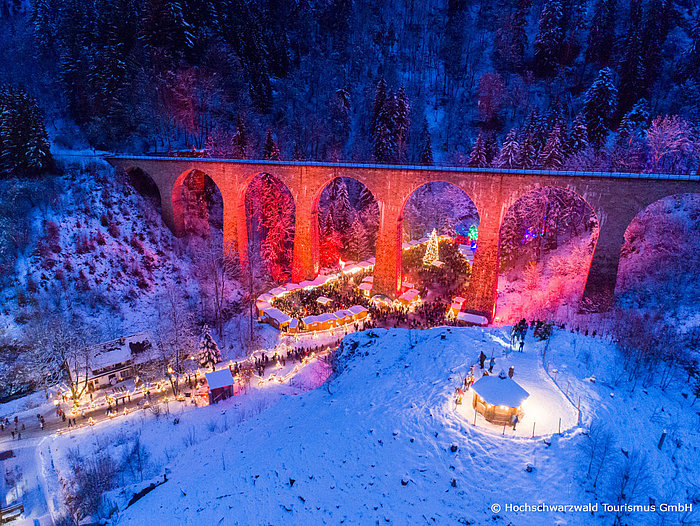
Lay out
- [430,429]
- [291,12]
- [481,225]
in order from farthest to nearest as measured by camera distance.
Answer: [291,12] → [481,225] → [430,429]

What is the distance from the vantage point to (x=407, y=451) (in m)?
12.7

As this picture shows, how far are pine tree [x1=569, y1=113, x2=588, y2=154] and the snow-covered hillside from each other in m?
26.8

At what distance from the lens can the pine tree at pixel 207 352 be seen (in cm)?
2322

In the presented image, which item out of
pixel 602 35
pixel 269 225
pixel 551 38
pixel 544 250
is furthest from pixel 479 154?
pixel 602 35

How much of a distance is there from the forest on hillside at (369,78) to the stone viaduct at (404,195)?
29.3 ft


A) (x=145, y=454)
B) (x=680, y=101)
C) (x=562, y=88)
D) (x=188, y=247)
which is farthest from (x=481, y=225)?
(x=562, y=88)

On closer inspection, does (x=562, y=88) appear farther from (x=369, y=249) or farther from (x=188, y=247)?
(x=188, y=247)

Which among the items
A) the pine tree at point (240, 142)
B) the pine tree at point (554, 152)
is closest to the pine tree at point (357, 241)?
the pine tree at point (240, 142)

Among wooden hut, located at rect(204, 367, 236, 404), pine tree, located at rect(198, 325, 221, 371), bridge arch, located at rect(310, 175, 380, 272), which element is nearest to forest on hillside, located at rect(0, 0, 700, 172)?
bridge arch, located at rect(310, 175, 380, 272)

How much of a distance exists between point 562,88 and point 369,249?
39.2 meters

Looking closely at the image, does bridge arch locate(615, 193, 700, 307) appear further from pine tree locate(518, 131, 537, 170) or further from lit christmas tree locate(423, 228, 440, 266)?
lit christmas tree locate(423, 228, 440, 266)

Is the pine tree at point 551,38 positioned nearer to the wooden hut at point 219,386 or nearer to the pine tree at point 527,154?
the pine tree at point 527,154

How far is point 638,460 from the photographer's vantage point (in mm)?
11344

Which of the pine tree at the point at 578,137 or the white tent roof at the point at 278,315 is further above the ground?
the pine tree at the point at 578,137
